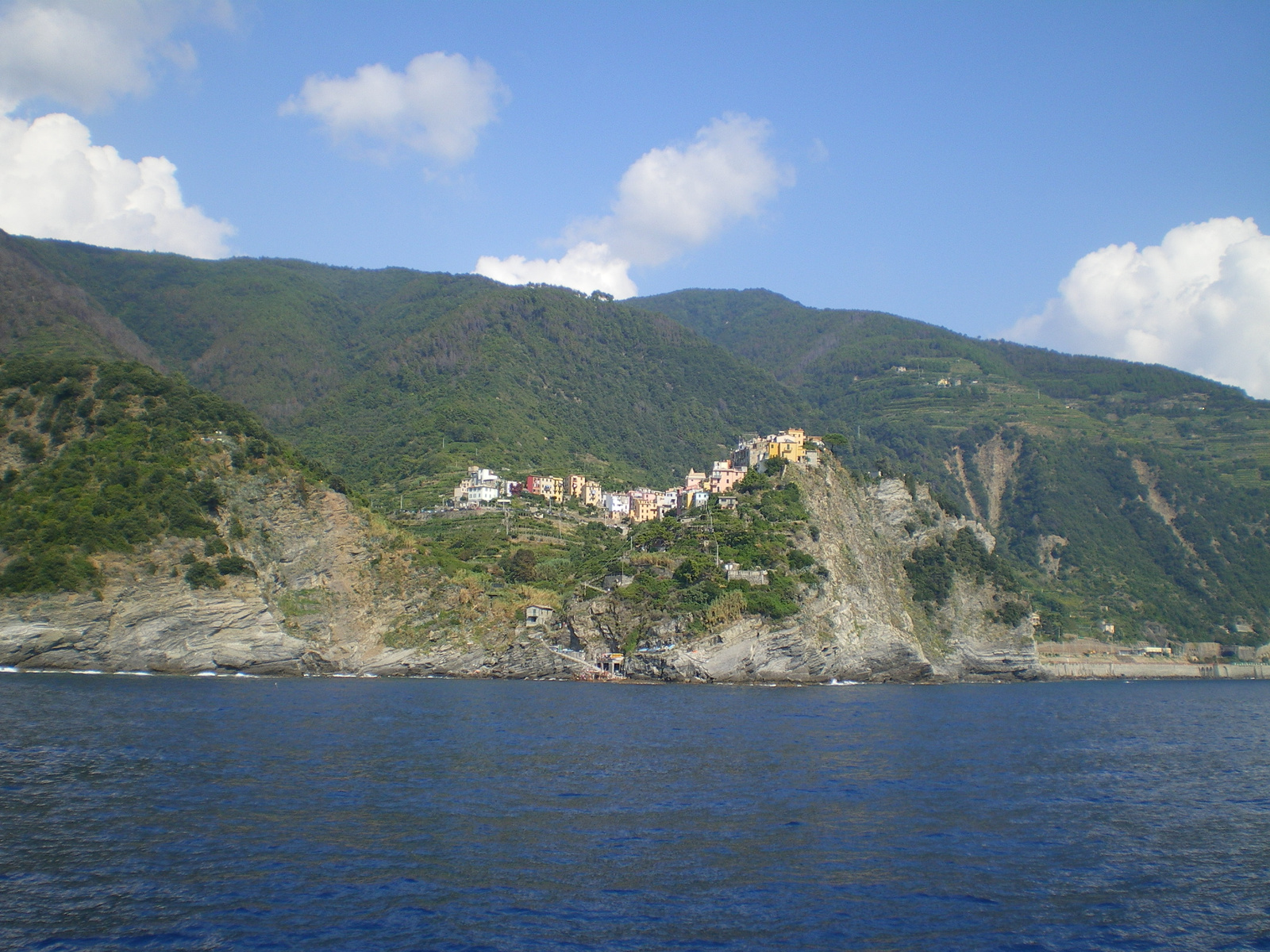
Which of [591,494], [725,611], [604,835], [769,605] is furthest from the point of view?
[591,494]

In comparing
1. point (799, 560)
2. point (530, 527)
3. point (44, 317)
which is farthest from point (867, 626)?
point (44, 317)

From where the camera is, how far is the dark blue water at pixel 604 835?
17.5 m

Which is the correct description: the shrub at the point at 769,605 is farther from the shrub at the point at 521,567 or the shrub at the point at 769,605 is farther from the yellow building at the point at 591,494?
the yellow building at the point at 591,494

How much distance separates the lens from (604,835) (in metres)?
24.1

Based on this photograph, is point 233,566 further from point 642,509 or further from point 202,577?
point 642,509

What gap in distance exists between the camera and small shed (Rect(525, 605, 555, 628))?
8244 centimetres

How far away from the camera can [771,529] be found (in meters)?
87.8

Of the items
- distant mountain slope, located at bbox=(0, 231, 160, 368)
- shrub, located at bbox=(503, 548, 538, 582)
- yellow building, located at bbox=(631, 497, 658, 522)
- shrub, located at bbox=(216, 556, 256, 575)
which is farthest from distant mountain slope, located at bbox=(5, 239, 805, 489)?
shrub, located at bbox=(216, 556, 256, 575)

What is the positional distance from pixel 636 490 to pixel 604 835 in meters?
118

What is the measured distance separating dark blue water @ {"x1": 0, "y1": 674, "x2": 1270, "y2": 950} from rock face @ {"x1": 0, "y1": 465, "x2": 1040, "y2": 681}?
68.6ft

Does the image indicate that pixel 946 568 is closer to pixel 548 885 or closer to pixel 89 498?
pixel 89 498

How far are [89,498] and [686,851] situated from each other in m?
63.6

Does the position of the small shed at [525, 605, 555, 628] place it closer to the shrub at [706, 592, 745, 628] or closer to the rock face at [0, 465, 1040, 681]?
the rock face at [0, 465, 1040, 681]

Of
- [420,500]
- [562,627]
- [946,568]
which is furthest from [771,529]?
→ [420,500]
